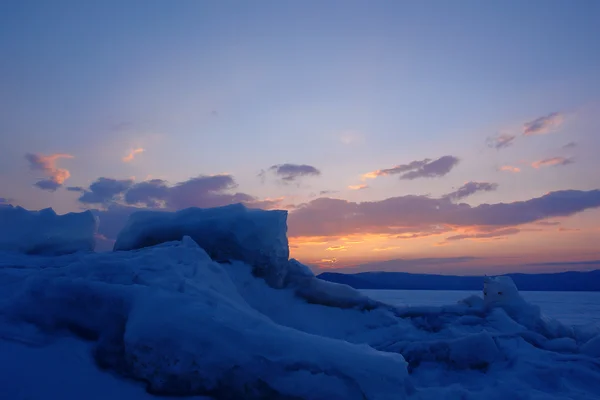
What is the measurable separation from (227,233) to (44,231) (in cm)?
394

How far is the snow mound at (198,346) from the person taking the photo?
4.10m

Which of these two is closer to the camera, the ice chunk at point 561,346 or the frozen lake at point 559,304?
the ice chunk at point 561,346

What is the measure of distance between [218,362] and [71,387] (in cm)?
126

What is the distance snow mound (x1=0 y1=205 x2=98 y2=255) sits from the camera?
9.03 metres

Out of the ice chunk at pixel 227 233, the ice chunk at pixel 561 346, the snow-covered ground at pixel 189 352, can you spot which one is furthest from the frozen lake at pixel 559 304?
the snow-covered ground at pixel 189 352

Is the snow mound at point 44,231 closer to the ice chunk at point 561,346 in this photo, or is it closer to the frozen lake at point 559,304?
the frozen lake at point 559,304

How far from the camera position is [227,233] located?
8609mm

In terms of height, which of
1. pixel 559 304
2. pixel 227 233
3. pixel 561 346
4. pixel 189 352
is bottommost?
pixel 559 304

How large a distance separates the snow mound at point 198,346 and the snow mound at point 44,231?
4.66 metres

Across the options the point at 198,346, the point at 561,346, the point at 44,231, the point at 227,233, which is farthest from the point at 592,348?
Result: the point at 44,231

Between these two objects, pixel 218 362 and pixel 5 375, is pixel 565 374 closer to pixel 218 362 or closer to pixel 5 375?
pixel 218 362

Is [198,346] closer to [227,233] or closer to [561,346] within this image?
[227,233]

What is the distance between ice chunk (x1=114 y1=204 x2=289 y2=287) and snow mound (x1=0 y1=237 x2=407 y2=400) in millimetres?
3654

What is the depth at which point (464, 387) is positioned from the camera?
654 cm
